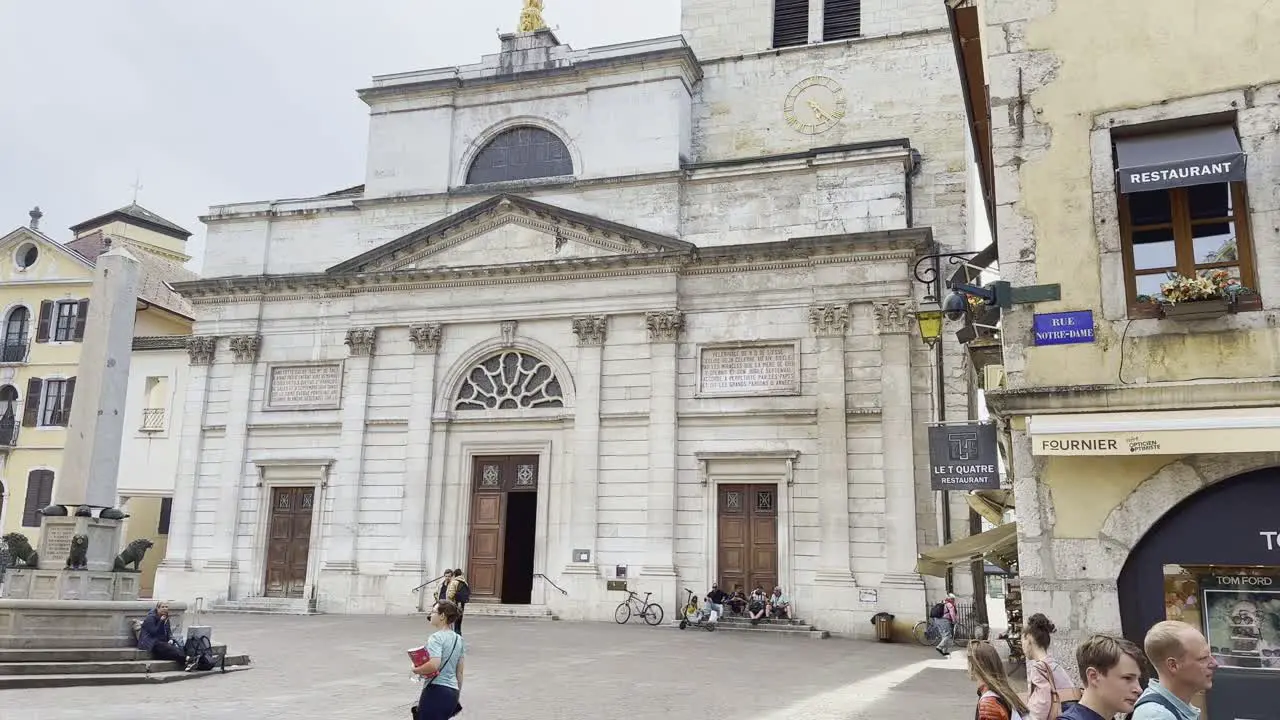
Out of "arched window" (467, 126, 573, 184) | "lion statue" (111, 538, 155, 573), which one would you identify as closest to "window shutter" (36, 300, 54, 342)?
"arched window" (467, 126, 573, 184)

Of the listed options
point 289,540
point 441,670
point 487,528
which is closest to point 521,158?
point 487,528

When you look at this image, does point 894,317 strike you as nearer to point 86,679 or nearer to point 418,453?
point 418,453

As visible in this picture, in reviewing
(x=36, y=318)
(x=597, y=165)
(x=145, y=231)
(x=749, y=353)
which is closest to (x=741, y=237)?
(x=749, y=353)

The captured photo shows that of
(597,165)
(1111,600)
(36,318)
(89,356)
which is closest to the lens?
(1111,600)

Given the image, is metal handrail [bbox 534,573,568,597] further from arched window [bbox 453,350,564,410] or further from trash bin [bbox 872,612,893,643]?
trash bin [bbox 872,612,893,643]

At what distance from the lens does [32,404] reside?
113ft

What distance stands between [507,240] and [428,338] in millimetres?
3521

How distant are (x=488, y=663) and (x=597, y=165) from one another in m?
16.1

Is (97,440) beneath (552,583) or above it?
above

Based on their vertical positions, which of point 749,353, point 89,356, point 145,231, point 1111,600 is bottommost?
point 1111,600

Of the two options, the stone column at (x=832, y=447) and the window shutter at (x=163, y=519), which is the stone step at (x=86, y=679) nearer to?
the stone column at (x=832, y=447)

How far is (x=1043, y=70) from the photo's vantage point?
990 cm

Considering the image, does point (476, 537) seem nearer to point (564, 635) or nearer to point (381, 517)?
point (381, 517)

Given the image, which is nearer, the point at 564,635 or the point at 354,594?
the point at 564,635
